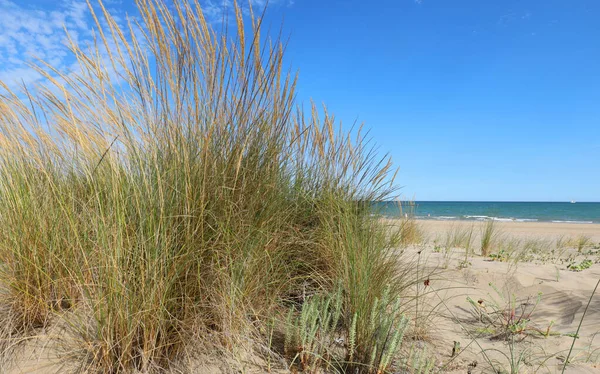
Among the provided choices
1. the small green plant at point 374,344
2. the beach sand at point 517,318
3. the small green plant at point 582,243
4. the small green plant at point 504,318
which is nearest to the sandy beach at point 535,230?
the small green plant at point 582,243

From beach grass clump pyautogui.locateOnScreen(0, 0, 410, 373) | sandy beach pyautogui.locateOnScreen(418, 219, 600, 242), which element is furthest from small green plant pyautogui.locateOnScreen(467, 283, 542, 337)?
sandy beach pyautogui.locateOnScreen(418, 219, 600, 242)

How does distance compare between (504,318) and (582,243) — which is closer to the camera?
(504,318)

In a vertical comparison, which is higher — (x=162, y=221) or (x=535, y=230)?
(x=162, y=221)

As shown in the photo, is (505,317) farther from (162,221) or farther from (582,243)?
(582,243)

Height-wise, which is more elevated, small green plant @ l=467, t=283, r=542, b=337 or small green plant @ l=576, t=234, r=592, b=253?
small green plant @ l=576, t=234, r=592, b=253

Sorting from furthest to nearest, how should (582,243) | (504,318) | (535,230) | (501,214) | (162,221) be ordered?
(501,214)
(535,230)
(582,243)
(504,318)
(162,221)

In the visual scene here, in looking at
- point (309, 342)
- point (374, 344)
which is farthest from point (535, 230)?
point (309, 342)

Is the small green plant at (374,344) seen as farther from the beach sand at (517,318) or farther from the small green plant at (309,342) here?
the beach sand at (517,318)

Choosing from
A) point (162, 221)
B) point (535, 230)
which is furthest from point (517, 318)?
point (535, 230)

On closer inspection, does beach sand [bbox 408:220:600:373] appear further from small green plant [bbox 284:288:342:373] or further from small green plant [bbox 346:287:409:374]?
small green plant [bbox 284:288:342:373]

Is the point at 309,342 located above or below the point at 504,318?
above

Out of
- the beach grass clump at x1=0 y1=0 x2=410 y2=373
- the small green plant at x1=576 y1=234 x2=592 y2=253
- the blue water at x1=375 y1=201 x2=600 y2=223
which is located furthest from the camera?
the small green plant at x1=576 y1=234 x2=592 y2=253

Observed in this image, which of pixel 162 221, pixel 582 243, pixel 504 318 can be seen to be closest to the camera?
pixel 162 221

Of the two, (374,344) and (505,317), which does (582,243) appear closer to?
(505,317)
